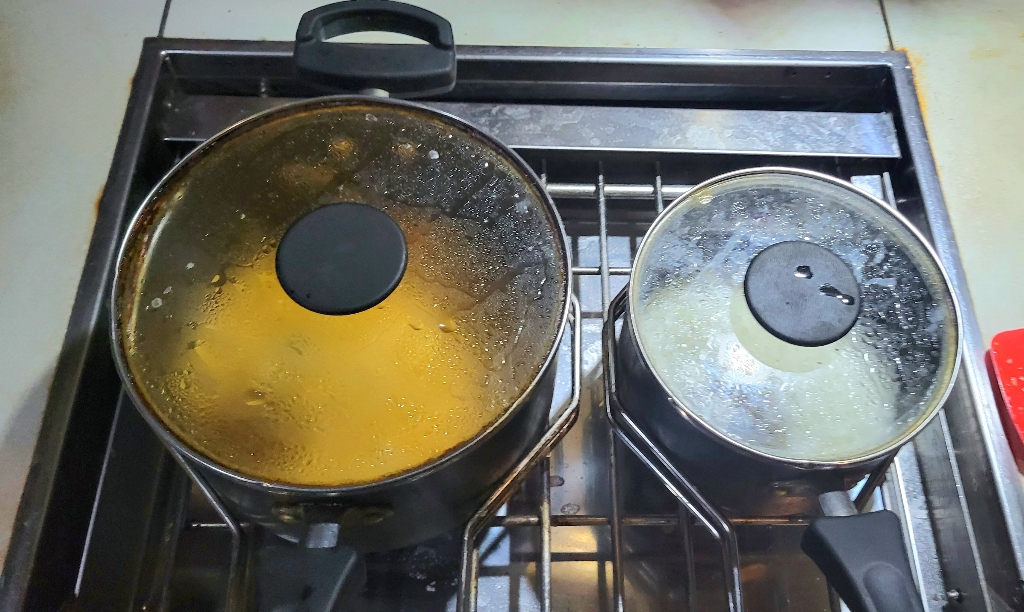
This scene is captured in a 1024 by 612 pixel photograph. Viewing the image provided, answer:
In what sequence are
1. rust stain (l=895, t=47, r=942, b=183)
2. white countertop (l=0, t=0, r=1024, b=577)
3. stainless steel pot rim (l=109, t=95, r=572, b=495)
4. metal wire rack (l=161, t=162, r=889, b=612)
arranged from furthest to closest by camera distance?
rust stain (l=895, t=47, r=942, b=183) < white countertop (l=0, t=0, r=1024, b=577) < metal wire rack (l=161, t=162, r=889, b=612) < stainless steel pot rim (l=109, t=95, r=572, b=495)

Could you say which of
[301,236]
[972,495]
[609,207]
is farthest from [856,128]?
[301,236]

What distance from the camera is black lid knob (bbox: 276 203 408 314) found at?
0.48m

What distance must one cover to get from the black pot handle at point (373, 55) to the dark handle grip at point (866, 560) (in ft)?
1.58

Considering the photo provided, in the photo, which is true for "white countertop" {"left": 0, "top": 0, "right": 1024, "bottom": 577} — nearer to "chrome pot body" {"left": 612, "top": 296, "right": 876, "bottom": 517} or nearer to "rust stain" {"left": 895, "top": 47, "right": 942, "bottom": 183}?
"rust stain" {"left": 895, "top": 47, "right": 942, "bottom": 183}

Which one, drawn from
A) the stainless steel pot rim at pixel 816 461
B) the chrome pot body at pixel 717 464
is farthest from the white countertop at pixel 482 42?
the chrome pot body at pixel 717 464

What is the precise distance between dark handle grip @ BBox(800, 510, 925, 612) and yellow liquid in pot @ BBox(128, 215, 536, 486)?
243 mm

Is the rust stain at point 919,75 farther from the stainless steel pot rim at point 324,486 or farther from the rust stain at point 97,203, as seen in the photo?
the rust stain at point 97,203

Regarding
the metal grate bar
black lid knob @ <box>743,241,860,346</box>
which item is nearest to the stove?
the metal grate bar

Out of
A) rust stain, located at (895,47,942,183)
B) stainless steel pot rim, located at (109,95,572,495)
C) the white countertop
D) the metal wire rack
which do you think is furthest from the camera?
rust stain, located at (895,47,942,183)

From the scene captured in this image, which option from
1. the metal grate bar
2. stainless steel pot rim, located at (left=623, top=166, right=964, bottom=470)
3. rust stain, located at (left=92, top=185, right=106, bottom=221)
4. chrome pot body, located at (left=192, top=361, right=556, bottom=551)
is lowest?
chrome pot body, located at (left=192, top=361, right=556, bottom=551)

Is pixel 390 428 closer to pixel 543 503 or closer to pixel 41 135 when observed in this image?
pixel 543 503

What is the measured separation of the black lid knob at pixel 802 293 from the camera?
1.66 feet

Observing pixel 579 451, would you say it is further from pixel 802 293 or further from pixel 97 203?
pixel 97 203

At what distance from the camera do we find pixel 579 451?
694 mm
